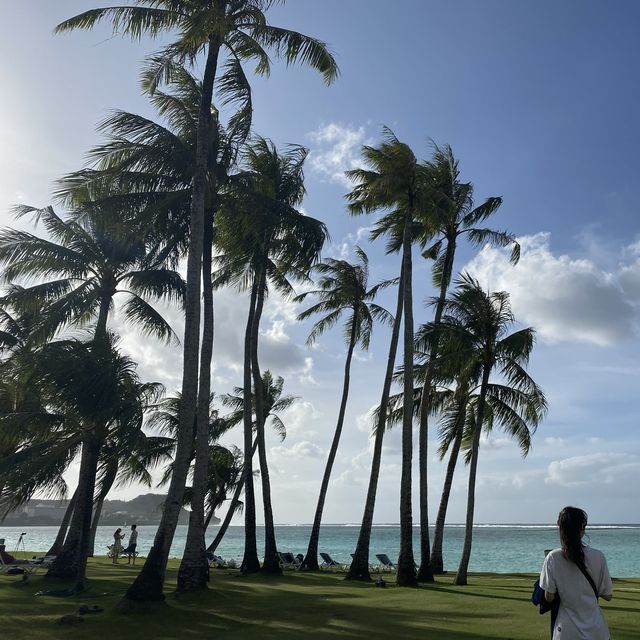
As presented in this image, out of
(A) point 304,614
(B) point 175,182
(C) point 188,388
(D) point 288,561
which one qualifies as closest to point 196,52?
(B) point 175,182

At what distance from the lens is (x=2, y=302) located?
73.0ft

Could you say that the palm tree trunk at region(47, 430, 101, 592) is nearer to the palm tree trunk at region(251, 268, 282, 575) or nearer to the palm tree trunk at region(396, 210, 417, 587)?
the palm tree trunk at region(251, 268, 282, 575)

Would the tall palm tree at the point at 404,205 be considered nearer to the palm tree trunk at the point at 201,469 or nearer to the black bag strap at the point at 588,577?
the palm tree trunk at the point at 201,469

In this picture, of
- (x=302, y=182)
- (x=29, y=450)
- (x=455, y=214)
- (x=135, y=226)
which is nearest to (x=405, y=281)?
(x=455, y=214)

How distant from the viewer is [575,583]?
4.69 metres

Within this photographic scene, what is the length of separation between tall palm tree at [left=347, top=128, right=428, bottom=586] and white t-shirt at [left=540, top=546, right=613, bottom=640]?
651 inches

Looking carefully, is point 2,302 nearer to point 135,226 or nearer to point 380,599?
point 135,226

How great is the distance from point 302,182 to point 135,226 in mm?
9027

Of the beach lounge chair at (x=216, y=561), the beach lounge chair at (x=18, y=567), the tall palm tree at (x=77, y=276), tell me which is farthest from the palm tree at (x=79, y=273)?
the beach lounge chair at (x=216, y=561)

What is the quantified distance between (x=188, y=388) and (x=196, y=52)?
911 cm

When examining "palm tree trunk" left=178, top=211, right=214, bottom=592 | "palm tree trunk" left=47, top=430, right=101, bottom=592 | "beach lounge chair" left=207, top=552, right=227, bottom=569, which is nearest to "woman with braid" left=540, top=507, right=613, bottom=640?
"palm tree trunk" left=178, top=211, right=214, bottom=592

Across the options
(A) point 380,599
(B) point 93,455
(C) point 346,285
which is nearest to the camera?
(A) point 380,599

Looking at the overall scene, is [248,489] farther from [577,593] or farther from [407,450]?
[577,593]

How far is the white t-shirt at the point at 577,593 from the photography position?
4582 millimetres
